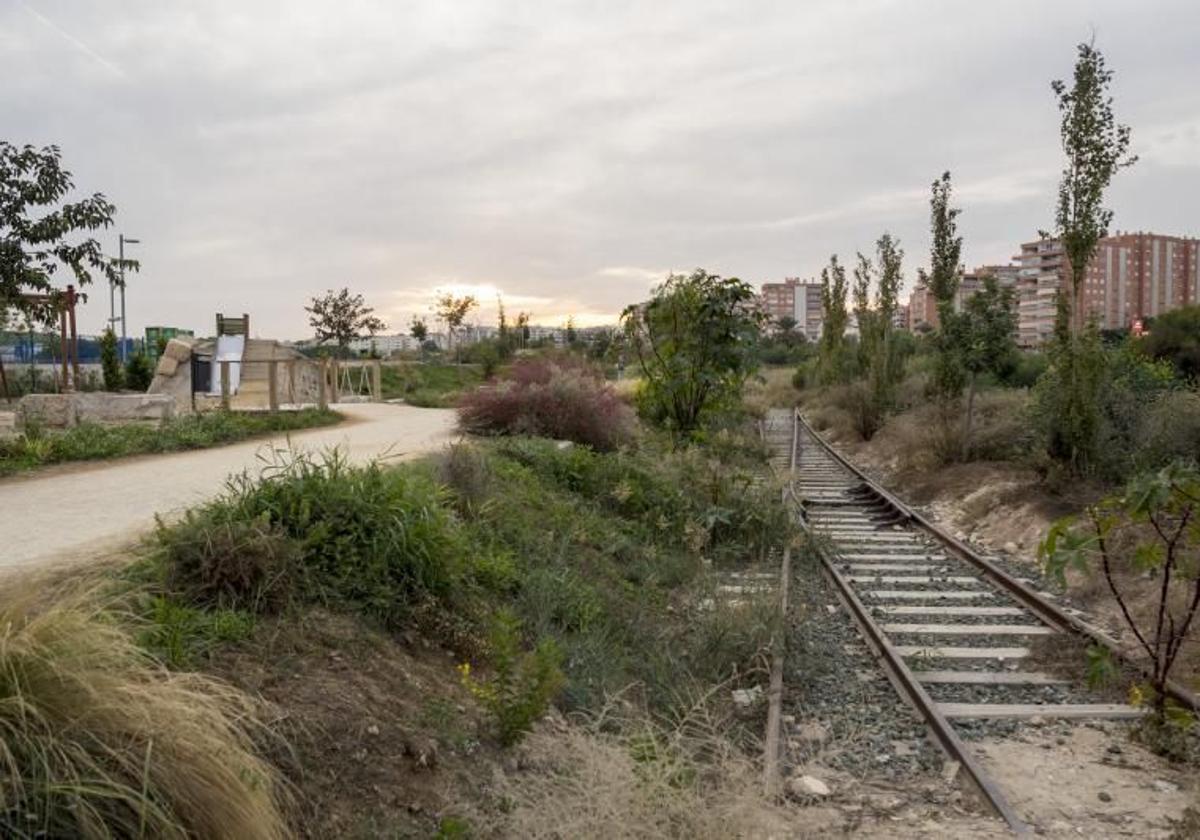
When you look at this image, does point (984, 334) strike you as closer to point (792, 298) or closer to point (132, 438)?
point (132, 438)

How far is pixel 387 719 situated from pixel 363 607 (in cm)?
105

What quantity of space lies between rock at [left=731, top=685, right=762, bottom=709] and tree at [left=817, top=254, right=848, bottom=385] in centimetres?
3158

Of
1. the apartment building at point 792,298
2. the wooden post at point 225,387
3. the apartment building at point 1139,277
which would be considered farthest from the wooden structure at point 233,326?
the apartment building at point 792,298

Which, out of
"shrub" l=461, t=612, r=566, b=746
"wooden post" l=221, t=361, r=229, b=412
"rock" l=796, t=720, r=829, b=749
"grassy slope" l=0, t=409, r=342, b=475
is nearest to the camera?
"shrub" l=461, t=612, r=566, b=746

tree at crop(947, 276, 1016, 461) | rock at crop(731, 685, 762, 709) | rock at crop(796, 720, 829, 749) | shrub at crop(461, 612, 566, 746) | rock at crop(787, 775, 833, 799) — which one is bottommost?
rock at crop(796, 720, 829, 749)

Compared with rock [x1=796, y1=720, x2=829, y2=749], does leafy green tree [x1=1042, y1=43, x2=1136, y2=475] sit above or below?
above

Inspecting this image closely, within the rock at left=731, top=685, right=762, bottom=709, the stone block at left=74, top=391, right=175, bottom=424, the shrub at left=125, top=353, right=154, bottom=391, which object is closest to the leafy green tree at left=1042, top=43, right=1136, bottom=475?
the rock at left=731, top=685, right=762, bottom=709

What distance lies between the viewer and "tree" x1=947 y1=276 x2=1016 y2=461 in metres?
17.2

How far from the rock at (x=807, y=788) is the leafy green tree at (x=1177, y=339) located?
32240 mm

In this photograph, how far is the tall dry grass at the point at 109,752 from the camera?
2816 millimetres

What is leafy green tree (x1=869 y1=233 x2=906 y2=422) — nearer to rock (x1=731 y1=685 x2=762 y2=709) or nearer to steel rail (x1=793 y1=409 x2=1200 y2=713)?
steel rail (x1=793 y1=409 x2=1200 y2=713)

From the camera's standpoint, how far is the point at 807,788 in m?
5.05

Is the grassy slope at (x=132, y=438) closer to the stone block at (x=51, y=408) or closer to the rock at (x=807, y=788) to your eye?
the stone block at (x=51, y=408)

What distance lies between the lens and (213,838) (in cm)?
305
